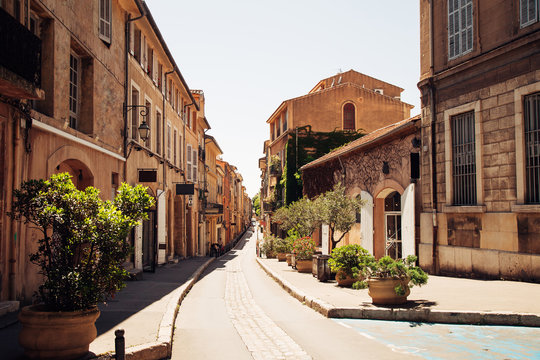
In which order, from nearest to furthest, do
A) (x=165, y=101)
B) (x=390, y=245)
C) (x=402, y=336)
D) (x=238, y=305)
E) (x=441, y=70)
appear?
(x=402, y=336) → (x=238, y=305) → (x=441, y=70) → (x=390, y=245) → (x=165, y=101)

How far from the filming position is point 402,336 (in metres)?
6.97

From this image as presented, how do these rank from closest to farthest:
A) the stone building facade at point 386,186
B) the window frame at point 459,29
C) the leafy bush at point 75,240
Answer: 1. the leafy bush at point 75,240
2. the window frame at point 459,29
3. the stone building facade at point 386,186

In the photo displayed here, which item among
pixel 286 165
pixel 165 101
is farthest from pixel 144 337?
pixel 286 165

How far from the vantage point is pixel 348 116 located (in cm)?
3341

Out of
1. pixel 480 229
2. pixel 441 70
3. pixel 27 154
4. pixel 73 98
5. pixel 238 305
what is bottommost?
pixel 238 305

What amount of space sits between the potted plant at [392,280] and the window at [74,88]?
810 centimetres

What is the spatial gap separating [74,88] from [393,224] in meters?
12.7

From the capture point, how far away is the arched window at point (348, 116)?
33.3 meters

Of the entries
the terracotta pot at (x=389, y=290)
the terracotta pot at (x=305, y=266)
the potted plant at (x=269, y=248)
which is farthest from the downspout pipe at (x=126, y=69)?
the potted plant at (x=269, y=248)

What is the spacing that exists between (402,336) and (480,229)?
6566 millimetres

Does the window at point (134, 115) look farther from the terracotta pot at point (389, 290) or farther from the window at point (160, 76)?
the terracotta pot at point (389, 290)

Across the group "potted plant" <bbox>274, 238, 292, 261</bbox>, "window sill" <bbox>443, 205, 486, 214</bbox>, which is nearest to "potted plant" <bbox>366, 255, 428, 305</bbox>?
"window sill" <bbox>443, 205, 486, 214</bbox>

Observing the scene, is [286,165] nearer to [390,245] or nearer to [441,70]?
[390,245]

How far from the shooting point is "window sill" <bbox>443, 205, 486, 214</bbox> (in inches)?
482
